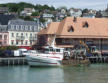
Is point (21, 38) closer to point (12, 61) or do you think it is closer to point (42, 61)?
point (12, 61)

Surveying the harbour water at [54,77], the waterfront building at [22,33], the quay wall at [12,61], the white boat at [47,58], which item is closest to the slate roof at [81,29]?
the quay wall at [12,61]

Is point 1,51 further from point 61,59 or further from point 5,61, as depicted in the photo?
point 61,59

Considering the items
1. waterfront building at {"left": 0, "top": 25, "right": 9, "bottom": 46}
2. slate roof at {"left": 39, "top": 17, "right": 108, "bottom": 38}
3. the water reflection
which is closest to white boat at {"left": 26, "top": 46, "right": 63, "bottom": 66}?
the water reflection

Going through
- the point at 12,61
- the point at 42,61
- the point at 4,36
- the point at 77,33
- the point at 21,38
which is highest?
the point at 77,33

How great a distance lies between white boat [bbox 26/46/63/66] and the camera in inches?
2884

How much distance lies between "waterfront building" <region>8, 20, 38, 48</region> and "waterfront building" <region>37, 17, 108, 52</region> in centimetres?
1340

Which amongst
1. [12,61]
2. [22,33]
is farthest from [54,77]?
[22,33]

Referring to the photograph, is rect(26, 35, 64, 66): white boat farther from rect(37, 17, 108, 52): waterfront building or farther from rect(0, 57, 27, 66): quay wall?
rect(37, 17, 108, 52): waterfront building

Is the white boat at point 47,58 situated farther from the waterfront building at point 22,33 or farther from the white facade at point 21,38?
the white facade at point 21,38

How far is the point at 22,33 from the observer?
110750mm

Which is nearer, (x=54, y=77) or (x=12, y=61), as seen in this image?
(x=54, y=77)

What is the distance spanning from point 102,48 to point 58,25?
11353mm

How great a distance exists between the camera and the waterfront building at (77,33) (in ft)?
301

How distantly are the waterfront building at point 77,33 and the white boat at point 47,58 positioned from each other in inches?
631
